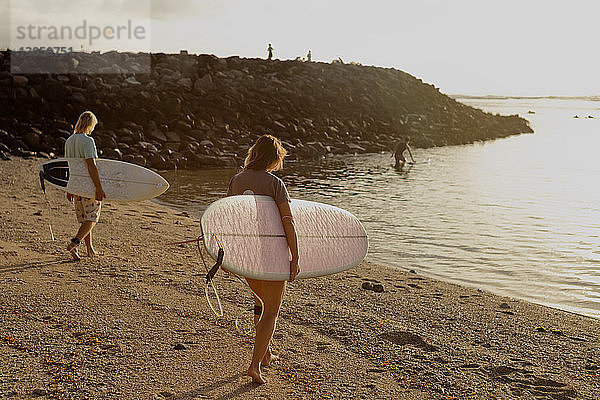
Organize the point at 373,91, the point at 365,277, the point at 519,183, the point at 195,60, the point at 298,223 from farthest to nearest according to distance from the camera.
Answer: the point at 373,91 → the point at 195,60 → the point at 519,183 → the point at 365,277 → the point at 298,223

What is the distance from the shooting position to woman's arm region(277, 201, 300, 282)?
4273 millimetres

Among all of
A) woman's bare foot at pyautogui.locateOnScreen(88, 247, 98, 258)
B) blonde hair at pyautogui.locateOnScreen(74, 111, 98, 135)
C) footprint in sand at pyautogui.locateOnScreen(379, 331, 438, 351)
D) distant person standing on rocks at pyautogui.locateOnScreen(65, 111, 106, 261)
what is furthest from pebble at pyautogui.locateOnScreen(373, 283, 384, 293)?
blonde hair at pyautogui.locateOnScreen(74, 111, 98, 135)

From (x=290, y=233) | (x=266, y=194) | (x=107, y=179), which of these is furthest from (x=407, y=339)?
(x=107, y=179)

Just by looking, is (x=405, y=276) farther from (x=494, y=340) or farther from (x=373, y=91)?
(x=373, y=91)

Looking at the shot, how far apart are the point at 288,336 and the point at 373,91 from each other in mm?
46849

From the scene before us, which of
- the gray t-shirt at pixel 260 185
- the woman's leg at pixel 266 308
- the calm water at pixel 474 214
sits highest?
the gray t-shirt at pixel 260 185

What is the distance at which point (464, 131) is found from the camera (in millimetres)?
54062

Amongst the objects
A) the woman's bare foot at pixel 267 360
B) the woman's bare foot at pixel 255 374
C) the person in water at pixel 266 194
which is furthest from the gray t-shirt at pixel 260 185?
the woman's bare foot at pixel 267 360

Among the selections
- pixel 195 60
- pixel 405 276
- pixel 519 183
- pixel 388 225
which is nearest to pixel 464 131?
pixel 195 60

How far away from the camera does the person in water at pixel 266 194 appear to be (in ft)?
14.0

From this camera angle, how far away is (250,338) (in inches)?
216

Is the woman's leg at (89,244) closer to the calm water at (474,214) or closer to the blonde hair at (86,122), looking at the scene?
the blonde hair at (86,122)

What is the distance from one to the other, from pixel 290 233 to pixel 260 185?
0.42m

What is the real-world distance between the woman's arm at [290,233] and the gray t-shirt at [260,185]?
0.06m
